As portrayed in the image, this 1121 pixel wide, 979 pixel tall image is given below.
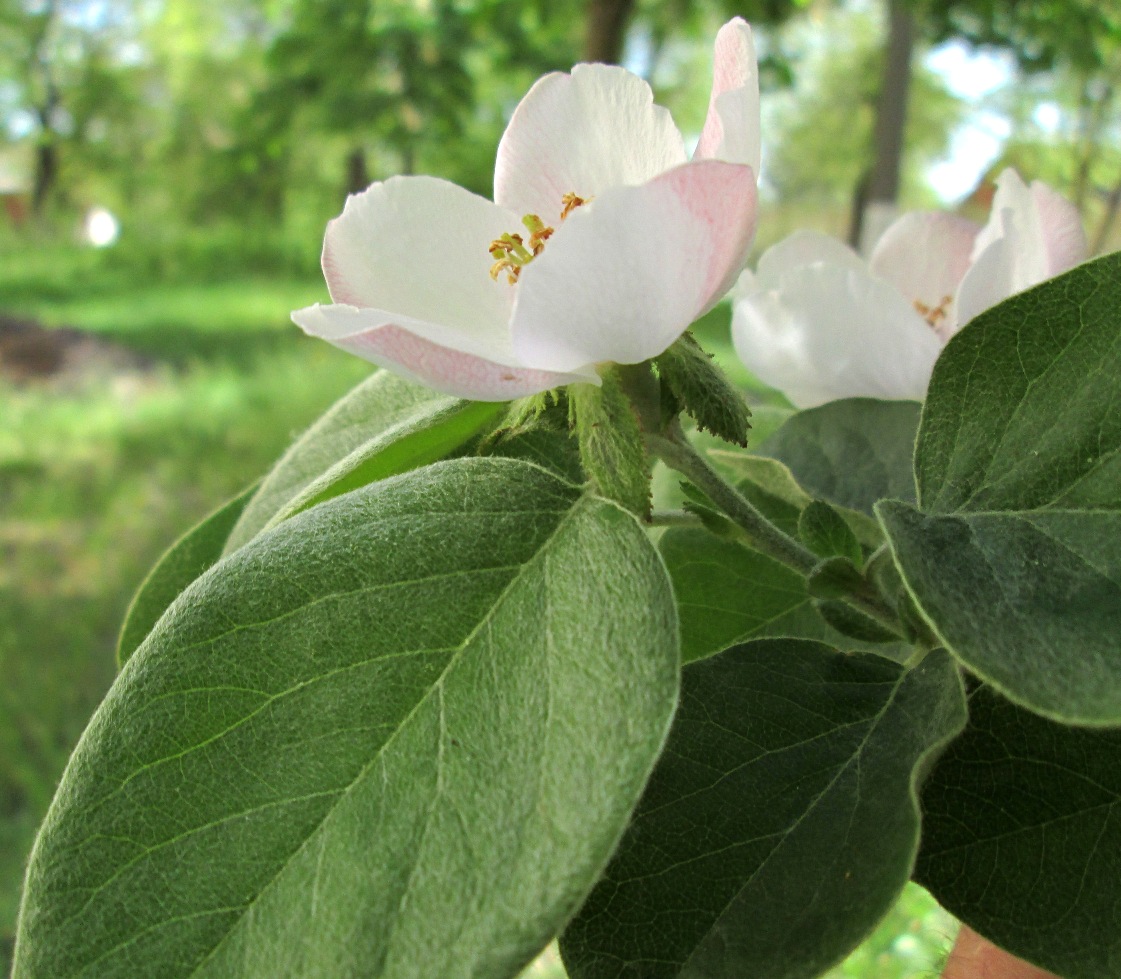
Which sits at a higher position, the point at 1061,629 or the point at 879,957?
the point at 1061,629

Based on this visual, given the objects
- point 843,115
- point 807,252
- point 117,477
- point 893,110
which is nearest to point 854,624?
point 807,252

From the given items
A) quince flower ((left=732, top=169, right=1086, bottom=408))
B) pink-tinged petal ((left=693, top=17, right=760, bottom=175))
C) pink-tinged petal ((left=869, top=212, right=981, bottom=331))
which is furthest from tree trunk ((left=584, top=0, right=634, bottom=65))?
pink-tinged petal ((left=693, top=17, right=760, bottom=175))

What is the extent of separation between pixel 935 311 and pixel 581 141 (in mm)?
259

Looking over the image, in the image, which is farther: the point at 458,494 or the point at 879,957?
the point at 879,957

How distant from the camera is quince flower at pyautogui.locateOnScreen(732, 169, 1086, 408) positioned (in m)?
0.44

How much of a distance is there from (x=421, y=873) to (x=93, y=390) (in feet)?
13.7

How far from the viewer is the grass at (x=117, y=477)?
1667 millimetres

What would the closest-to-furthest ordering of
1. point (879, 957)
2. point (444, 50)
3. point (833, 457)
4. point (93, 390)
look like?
point (833, 457) → point (879, 957) → point (444, 50) → point (93, 390)

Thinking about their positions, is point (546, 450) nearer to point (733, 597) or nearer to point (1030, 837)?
point (733, 597)

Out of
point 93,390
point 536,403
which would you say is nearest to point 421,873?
point 536,403

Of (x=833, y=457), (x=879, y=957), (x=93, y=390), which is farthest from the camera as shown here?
(x=93, y=390)

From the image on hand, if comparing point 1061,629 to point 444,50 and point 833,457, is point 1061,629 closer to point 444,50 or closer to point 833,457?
point 833,457

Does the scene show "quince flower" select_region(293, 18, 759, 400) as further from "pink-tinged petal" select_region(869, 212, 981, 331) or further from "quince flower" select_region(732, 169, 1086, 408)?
"pink-tinged petal" select_region(869, 212, 981, 331)

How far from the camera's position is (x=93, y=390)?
13.4ft
